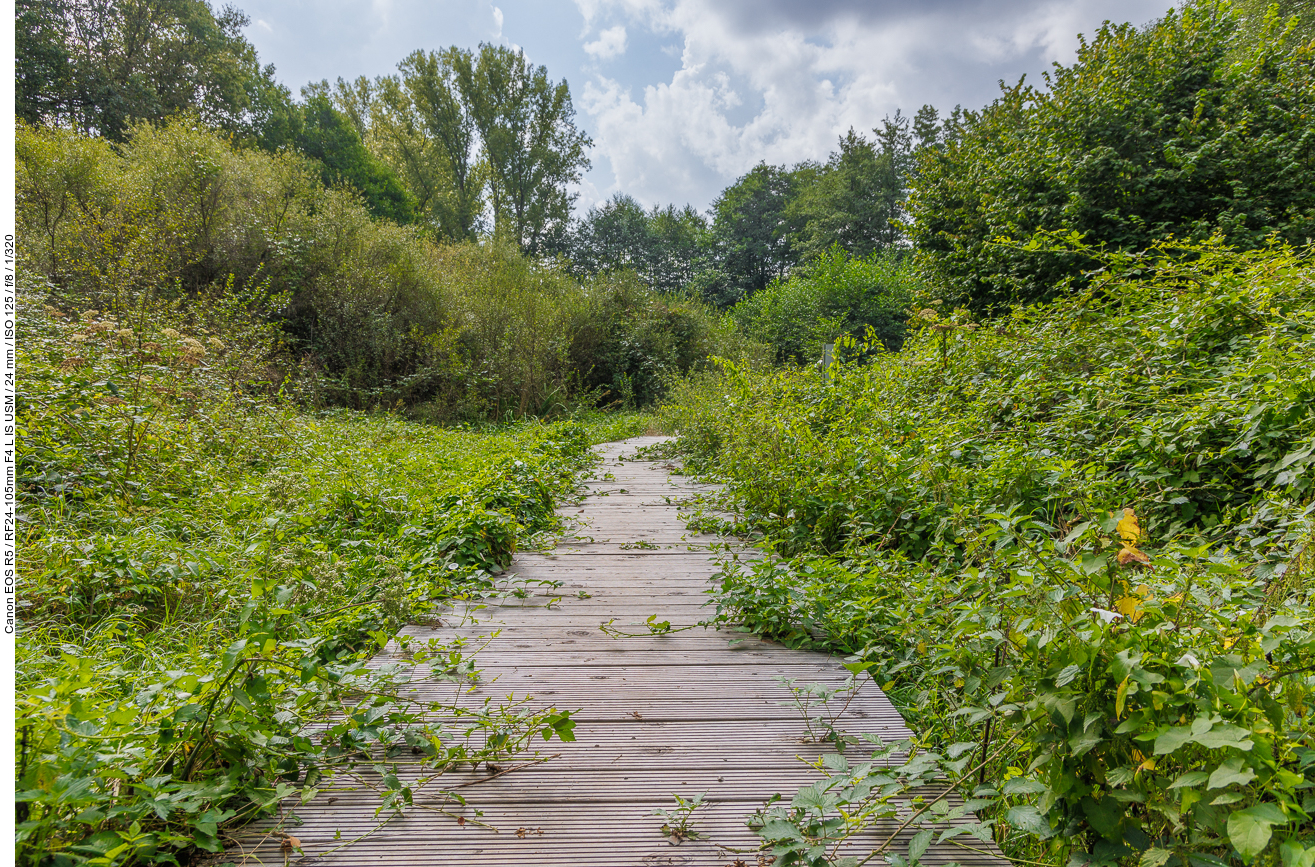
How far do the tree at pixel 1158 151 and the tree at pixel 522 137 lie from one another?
19723mm

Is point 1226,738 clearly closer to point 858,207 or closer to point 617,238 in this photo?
point 858,207

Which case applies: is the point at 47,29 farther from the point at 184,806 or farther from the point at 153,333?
the point at 184,806

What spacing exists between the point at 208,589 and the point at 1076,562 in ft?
11.2

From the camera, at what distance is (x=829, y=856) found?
1.26 metres

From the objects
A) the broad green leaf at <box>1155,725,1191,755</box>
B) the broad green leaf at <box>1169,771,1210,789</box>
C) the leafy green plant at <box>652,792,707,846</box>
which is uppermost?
the broad green leaf at <box>1155,725,1191,755</box>

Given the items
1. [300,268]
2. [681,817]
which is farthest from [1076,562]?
[300,268]

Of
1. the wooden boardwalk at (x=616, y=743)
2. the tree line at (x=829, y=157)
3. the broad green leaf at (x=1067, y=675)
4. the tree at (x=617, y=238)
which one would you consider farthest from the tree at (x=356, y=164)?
the broad green leaf at (x=1067, y=675)

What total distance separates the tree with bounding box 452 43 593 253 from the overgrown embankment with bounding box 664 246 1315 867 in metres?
22.4

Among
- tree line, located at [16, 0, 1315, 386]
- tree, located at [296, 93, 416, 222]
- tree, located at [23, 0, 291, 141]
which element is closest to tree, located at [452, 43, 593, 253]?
tree line, located at [16, 0, 1315, 386]

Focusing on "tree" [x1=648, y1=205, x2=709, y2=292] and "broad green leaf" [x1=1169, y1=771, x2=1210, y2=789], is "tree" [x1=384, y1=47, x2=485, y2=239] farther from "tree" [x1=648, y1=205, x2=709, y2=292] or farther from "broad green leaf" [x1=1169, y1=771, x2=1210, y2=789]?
"broad green leaf" [x1=1169, y1=771, x2=1210, y2=789]

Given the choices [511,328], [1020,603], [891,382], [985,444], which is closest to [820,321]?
[511,328]

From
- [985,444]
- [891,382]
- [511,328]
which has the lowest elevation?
[985,444]

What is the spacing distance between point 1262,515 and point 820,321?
16907mm

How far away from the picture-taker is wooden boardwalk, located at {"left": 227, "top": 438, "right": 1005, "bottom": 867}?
1.33 m
